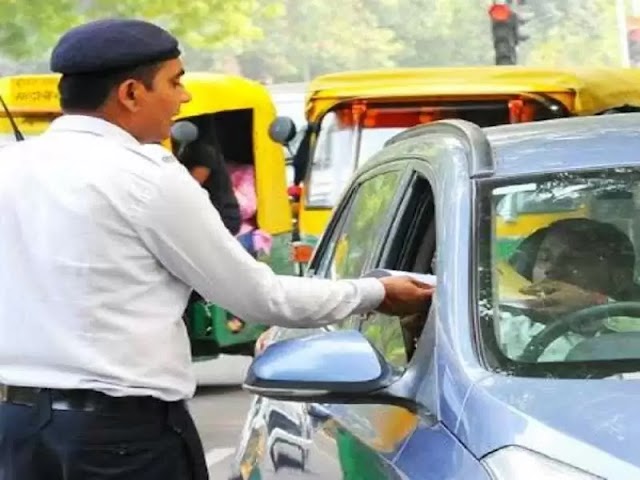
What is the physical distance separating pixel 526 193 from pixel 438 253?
1.06 ft

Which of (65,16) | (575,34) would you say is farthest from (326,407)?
(575,34)

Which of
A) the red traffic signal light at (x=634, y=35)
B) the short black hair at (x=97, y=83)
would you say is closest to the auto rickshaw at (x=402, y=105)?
the short black hair at (x=97, y=83)

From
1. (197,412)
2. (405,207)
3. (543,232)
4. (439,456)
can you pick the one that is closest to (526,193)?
(543,232)

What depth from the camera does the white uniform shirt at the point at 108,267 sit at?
12.0 ft

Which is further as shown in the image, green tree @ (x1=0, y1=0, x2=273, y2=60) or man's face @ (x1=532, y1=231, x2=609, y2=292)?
green tree @ (x1=0, y1=0, x2=273, y2=60)

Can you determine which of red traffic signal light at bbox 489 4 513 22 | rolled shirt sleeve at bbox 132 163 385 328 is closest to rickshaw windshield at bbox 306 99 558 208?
rolled shirt sleeve at bbox 132 163 385 328

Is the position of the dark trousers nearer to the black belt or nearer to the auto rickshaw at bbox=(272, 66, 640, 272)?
the black belt

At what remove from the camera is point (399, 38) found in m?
42.5

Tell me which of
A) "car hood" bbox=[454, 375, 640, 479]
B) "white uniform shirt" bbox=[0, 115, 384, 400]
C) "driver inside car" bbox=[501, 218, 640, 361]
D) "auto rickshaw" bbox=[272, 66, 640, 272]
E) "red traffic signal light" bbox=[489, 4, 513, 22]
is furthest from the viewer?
"red traffic signal light" bbox=[489, 4, 513, 22]

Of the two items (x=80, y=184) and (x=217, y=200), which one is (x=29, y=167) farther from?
(x=217, y=200)

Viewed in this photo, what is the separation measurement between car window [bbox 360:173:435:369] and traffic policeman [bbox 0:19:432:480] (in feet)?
1.71

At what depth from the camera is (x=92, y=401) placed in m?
3.68

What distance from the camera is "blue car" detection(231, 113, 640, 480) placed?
3.22 meters

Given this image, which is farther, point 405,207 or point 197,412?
point 197,412
